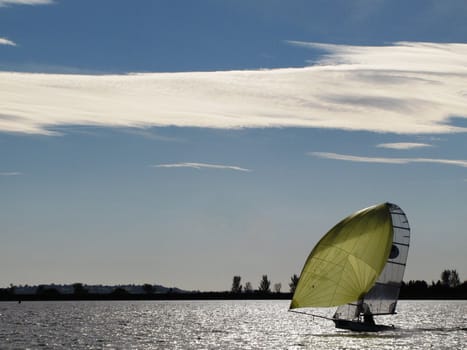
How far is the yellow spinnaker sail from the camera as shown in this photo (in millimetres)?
80062

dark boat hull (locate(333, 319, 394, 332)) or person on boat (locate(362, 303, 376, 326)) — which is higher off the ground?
person on boat (locate(362, 303, 376, 326))

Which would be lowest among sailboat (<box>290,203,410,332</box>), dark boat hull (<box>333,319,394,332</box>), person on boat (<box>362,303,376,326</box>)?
dark boat hull (<box>333,319,394,332</box>)

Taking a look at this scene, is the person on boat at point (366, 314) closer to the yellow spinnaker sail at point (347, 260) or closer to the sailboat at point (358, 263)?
the sailboat at point (358, 263)

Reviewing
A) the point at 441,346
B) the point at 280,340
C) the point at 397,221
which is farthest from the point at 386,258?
the point at 280,340

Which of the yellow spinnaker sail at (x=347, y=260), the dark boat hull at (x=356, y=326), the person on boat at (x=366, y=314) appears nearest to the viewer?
the yellow spinnaker sail at (x=347, y=260)

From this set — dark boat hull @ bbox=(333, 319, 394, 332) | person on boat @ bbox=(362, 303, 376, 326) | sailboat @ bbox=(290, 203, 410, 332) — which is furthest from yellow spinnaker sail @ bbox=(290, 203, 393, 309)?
dark boat hull @ bbox=(333, 319, 394, 332)

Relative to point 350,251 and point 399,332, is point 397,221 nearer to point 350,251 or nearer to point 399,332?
point 350,251

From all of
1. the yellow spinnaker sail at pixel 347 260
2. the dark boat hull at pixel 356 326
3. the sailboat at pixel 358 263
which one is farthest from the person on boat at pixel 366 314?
the yellow spinnaker sail at pixel 347 260

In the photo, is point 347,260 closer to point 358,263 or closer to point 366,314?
point 358,263

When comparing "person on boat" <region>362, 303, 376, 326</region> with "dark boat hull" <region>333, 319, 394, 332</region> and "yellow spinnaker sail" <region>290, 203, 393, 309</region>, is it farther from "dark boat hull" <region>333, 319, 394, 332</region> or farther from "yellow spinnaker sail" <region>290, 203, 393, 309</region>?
"yellow spinnaker sail" <region>290, 203, 393, 309</region>

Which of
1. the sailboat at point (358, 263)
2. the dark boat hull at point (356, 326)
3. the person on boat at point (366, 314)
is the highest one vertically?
the sailboat at point (358, 263)

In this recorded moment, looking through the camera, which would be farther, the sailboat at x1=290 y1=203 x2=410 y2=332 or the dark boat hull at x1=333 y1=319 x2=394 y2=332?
the dark boat hull at x1=333 y1=319 x2=394 y2=332

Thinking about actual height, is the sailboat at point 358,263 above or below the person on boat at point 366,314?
above

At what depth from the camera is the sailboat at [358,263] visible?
80125 mm
